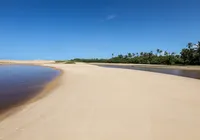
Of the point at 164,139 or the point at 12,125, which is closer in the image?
the point at 164,139

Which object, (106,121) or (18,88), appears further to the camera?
(18,88)

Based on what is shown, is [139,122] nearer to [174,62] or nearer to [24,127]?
[24,127]

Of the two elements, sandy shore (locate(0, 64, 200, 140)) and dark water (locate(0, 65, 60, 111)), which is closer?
sandy shore (locate(0, 64, 200, 140))

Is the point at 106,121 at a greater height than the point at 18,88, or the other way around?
the point at 106,121

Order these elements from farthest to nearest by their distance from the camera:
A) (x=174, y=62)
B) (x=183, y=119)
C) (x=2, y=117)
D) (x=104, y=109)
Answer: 1. (x=174, y=62)
2. (x=104, y=109)
3. (x=2, y=117)
4. (x=183, y=119)

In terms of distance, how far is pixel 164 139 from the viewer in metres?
5.21

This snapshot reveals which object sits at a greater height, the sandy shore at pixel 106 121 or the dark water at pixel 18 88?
the sandy shore at pixel 106 121

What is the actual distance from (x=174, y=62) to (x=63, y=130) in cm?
8957

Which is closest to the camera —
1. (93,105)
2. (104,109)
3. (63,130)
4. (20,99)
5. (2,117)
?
(63,130)

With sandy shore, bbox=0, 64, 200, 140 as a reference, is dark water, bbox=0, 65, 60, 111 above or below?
below

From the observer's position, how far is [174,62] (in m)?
89.2

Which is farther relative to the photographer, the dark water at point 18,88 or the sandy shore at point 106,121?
the dark water at point 18,88

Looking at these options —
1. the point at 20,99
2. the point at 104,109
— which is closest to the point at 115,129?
the point at 104,109

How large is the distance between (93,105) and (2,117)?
3.38 meters
